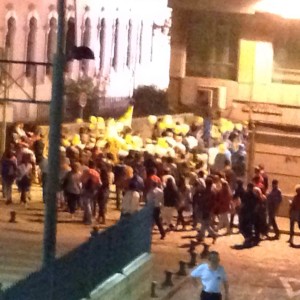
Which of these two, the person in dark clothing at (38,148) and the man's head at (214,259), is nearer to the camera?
the man's head at (214,259)

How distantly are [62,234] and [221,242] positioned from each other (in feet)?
13.5

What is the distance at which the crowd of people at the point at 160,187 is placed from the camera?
77.3 feet

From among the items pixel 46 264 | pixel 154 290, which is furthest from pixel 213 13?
pixel 46 264

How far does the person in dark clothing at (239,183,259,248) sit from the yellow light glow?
9.12m

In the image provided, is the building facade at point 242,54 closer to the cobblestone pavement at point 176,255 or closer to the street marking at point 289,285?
the cobblestone pavement at point 176,255

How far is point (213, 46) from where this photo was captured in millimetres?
33156

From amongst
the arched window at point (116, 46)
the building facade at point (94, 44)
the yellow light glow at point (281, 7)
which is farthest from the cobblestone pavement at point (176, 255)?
the arched window at point (116, 46)

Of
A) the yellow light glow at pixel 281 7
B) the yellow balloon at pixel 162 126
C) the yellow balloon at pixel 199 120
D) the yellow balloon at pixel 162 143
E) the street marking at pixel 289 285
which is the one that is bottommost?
the street marking at pixel 289 285

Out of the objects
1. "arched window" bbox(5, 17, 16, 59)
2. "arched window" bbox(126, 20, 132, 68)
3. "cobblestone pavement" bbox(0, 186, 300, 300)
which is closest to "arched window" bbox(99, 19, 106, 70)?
"arched window" bbox(126, 20, 132, 68)

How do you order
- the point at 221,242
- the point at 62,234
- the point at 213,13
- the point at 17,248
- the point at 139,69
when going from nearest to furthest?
the point at 17,248 → the point at 62,234 → the point at 221,242 → the point at 213,13 → the point at 139,69

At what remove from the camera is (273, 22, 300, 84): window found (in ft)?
106

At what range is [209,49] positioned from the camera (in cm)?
3319

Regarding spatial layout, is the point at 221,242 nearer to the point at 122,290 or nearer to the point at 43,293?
the point at 122,290

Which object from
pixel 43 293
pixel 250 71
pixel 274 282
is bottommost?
pixel 274 282
